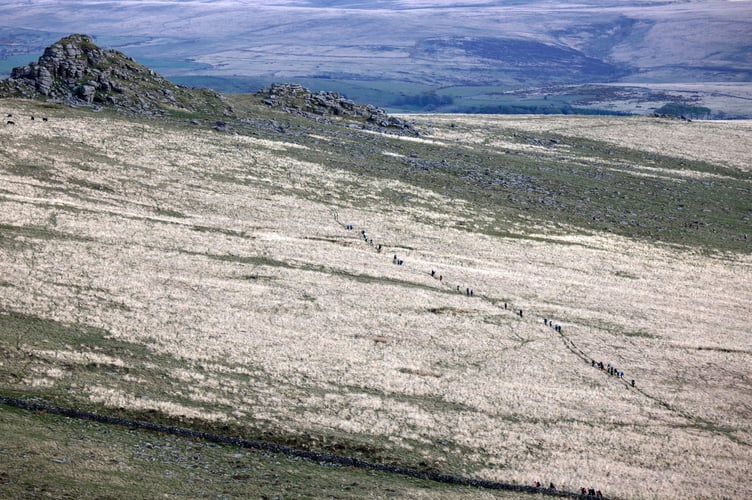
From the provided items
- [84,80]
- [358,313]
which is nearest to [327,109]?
[84,80]

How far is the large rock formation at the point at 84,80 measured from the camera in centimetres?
9950

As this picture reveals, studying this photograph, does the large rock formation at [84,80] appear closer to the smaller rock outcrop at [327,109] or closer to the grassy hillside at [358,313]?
the grassy hillside at [358,313]

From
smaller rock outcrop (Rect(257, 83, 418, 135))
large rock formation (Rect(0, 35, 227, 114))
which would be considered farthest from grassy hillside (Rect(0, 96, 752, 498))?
smaller rock outcrop (Rect(257, 83, 418, 135))

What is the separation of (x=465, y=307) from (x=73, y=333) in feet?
96.4

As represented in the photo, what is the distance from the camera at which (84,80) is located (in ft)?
333

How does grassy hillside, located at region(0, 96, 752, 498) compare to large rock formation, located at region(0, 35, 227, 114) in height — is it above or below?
below

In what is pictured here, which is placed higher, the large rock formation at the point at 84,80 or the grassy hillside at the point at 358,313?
the large rock formation at the point at 84,80

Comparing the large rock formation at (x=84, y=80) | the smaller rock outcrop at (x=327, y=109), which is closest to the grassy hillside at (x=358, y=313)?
the large rock formation at (x=84, y=80)

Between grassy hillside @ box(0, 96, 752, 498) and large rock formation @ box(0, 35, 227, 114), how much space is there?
20.9 feet

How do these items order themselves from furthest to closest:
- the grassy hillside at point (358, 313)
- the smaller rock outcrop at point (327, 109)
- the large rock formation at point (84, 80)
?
the smaller rock outcrop at point (327, 109)
the large rock formation at point (84, 80)
the grassy hillside at point (358, 313)

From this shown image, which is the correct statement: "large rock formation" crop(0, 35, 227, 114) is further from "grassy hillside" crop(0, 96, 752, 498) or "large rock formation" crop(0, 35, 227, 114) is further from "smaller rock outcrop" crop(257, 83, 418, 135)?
"smaller rock outcrop" crop(257, 83, 418, 135)

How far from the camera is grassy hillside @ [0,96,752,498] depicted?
33.7m

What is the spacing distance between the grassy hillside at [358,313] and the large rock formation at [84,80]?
638 cm

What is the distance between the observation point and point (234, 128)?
347 feet
